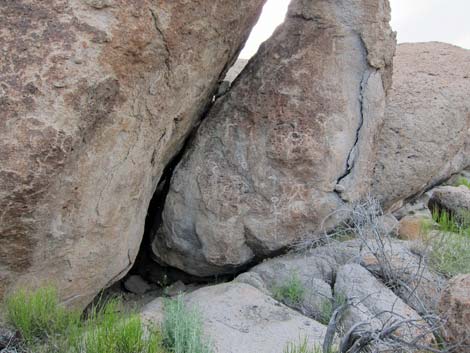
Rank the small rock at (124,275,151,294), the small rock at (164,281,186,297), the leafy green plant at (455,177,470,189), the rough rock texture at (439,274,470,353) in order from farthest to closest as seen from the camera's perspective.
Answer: the leafy green plant at (455,177,470,189)
the small rock at (124,275,151,294)
the small rock at (164,281,186,297)
the rough rock texture at (439,274,470,353)

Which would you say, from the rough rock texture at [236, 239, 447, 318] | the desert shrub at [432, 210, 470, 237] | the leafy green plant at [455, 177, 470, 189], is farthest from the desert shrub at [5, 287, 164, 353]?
the leafy green plant at [455, 177, 470, 189]

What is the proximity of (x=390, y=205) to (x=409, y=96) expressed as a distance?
924 millimetres

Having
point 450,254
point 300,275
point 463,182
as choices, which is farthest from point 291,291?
point 463,182

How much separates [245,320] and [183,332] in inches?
24.1

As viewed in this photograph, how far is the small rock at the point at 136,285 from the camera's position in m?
5.04

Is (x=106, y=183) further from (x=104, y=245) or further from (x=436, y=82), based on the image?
(x=436, y=82)

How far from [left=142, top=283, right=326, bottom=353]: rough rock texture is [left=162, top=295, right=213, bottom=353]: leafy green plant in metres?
0.10

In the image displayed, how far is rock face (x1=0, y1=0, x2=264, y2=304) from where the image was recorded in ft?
11.0

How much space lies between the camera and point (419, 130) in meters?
5.49

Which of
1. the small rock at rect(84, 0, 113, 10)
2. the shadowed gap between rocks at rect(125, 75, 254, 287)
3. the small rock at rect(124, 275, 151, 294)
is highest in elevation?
the small rock at rect(84, 0, 113, 10)

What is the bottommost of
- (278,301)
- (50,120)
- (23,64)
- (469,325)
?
(278,301)

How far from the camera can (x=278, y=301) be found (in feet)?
13.6

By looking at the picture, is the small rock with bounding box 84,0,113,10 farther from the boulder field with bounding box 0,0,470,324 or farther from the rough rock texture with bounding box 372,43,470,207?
the rough rock texture with bounding box 372,43,470,207

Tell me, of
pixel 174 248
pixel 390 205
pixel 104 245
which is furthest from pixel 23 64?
pixel 390 205
